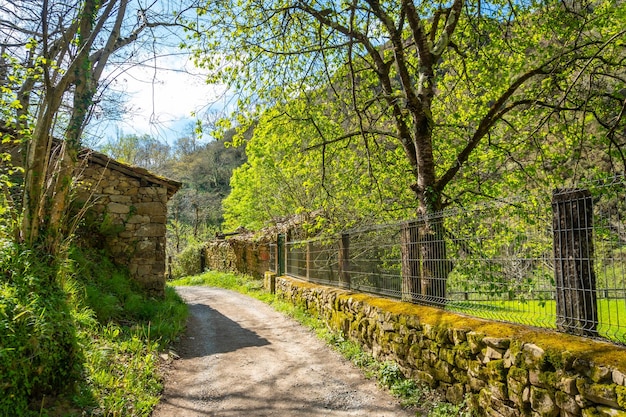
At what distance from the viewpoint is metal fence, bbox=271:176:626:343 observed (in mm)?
2773

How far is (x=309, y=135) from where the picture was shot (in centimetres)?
798

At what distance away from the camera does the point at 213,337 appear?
7457mm

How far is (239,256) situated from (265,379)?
1543 cm

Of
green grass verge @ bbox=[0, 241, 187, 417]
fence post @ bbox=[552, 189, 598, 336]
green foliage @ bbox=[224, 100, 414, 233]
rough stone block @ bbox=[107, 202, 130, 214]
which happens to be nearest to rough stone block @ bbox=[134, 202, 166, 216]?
rough stone block @ bbox=[107, 202, 130, 214]

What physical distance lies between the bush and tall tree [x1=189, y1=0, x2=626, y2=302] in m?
3.91

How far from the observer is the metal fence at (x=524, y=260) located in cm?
277

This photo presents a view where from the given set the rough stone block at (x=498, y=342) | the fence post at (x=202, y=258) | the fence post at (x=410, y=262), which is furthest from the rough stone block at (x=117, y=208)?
the fence post at (x=202, y=258)

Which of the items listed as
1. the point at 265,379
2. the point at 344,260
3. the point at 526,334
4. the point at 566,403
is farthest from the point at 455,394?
the point at 344,260

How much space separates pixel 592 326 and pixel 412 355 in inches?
81.5

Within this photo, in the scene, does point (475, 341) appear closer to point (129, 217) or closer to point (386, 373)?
point (386, 373)

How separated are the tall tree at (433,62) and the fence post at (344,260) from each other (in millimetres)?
1723

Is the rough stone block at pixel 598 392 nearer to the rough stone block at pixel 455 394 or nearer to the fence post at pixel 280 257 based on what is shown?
the rough stone block at pixel 455 394

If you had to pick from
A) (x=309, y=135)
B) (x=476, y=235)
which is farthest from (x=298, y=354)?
(x=309, y=135)

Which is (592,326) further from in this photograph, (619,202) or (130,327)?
(130,327)
